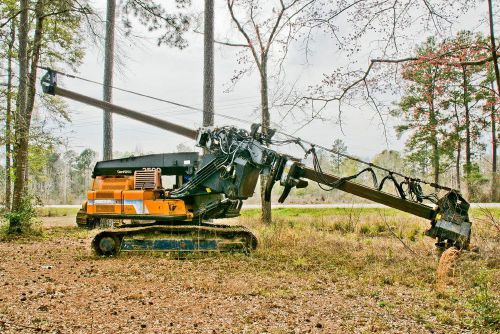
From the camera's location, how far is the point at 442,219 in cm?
872

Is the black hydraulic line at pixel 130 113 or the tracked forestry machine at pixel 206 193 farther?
the black hydraulic line at pixel 130 113

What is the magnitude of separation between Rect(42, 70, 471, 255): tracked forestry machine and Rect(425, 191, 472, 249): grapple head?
0.06ft

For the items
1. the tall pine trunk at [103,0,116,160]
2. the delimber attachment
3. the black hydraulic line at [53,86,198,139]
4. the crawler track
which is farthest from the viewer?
the tall pine trunk at [103,0,116,160]

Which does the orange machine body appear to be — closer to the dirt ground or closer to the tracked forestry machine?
the tracked forestry machine

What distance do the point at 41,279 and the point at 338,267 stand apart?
4.95m

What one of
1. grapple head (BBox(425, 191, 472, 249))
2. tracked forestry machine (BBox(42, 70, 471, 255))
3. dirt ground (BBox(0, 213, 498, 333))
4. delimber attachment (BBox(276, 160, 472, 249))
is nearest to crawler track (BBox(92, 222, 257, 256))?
tracked forestry machine (BBox(42, 70, 471, 255))

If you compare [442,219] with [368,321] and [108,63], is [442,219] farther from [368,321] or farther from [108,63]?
[108,63]

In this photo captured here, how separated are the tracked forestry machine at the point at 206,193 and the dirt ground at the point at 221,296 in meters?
0.48

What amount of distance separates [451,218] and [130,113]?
284 inches

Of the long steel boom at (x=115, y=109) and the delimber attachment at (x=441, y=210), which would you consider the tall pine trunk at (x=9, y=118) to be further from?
the delimber attachment at (x=441, y=210)

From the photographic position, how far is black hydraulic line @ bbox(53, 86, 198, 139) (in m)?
10.6

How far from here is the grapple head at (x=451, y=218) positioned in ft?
28.3

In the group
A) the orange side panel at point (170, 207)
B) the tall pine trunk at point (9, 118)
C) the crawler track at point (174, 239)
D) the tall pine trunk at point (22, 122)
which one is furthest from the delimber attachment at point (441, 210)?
the tall pine trunk at point (9, 118)

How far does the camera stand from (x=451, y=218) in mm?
8703
